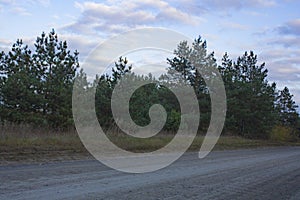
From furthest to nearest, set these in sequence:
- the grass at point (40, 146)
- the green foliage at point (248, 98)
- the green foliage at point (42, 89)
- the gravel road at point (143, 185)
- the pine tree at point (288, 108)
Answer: the pine tree at point (288, 108)
the green foliage at point (248, 98)
the green foliage at point (42, 89)
the grass at point (40, 146)
the gravel road at point (143, 185)

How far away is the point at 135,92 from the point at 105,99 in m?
2.82

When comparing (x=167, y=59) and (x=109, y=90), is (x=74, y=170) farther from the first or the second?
(x=167, y=59)

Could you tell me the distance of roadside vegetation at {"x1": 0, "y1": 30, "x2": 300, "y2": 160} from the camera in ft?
66.3

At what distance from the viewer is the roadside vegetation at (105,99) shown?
796 inches

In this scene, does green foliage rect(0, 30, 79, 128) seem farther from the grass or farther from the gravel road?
the gravel road

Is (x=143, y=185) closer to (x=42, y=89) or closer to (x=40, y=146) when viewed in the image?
(x=40, y=146)

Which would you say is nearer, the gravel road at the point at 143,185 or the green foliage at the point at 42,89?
the gravel road at the point at 143,185

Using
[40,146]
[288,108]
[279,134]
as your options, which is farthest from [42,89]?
[288,108]

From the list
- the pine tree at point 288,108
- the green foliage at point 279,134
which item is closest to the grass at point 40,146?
the green foliage at point 279,134

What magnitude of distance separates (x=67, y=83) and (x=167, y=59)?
24.8 metres

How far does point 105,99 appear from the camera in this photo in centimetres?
2964

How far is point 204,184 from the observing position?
949 centimetres

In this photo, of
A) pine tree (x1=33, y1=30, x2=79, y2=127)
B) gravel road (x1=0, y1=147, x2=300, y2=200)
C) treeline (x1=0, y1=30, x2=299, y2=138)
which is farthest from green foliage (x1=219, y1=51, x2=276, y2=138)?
gravel road (x1=0, y1=147, x2=300, y2=200)

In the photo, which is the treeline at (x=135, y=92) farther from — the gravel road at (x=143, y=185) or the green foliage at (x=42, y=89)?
the gravel road at (x=143, y=185)
